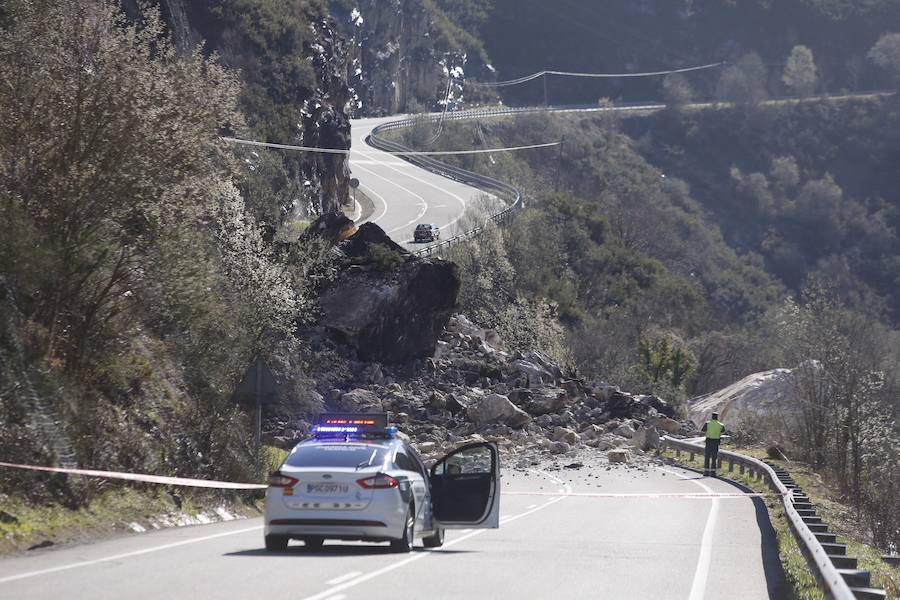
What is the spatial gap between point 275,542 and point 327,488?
920 millimetres

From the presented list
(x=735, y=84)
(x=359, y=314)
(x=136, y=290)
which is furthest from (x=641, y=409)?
(x=735, y=84)

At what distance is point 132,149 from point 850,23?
197555mm

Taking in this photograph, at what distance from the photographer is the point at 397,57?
153 metres

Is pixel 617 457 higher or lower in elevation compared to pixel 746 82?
lower

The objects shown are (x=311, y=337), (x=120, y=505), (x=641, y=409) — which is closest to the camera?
(x=120, y=505)

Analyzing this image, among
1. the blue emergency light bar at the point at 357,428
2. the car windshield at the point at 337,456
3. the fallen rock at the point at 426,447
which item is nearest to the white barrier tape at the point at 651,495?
the fallen rock at the point at 426,447

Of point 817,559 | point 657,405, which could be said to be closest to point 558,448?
point 657,405

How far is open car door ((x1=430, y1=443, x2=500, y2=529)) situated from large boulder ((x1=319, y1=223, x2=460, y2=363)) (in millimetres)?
34519

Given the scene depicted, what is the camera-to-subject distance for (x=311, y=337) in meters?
49.9

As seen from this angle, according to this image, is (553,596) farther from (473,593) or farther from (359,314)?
(359,314)

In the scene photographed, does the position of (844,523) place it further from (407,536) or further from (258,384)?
(407,536)

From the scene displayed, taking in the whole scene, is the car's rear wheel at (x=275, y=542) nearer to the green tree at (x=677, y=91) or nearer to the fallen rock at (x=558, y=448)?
the fallen rock at (x=558, y=448)

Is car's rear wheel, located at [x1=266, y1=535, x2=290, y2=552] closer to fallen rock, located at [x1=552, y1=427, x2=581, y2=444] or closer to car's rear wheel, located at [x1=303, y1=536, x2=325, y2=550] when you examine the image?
car's rear wheel, located at [x1=303, y1=536, x2=325, y2=550]

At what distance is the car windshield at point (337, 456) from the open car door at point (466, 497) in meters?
1.46
